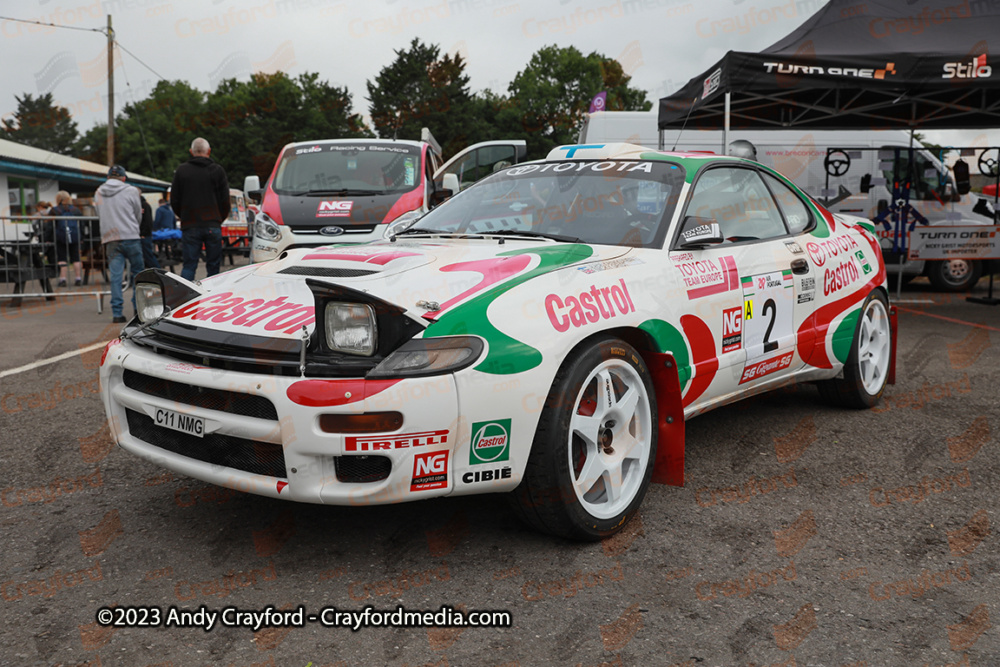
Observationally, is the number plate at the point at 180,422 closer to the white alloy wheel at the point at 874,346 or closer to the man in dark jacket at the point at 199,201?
the white alloy wheel at the point at 874,346

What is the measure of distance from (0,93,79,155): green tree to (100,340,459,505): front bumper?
9674cm

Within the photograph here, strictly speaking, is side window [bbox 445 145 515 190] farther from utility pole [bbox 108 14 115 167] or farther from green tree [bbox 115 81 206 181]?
green tree [bbox 115 81 206 181]

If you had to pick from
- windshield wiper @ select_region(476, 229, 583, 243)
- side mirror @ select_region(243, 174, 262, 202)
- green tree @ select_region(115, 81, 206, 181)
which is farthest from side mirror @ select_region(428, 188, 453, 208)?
green tree @ select_region(115, 81, 206, 181)

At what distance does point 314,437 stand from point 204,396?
0.45 meters

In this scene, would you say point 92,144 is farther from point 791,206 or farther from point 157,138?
point 791,206

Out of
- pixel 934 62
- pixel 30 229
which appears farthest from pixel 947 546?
pixel 30 229

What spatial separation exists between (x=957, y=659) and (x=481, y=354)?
1.49 meters

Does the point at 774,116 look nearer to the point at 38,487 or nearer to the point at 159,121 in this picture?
the point at 38,487

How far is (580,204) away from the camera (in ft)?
12.1

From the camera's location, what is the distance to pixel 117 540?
9.55ft

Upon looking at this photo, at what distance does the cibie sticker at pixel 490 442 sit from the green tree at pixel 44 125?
97.2m

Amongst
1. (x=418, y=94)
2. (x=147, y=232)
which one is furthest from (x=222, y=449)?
(x=418, y=94)

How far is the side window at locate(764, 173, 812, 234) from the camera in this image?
433cm

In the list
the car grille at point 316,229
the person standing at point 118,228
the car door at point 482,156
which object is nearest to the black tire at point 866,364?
the car grille at point 316,229
